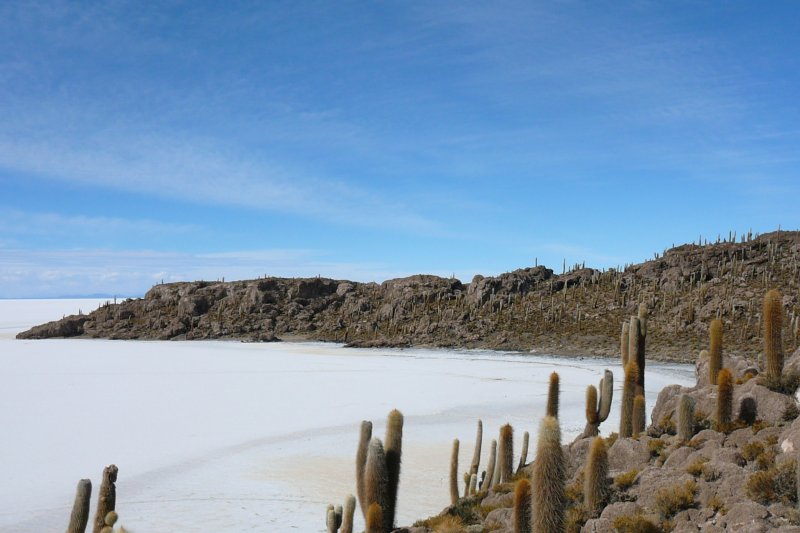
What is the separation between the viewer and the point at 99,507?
755cm

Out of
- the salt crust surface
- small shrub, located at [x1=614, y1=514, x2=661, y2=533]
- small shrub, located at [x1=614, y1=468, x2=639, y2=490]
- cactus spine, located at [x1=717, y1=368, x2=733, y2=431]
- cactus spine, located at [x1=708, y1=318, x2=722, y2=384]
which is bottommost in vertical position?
the salt crust surface

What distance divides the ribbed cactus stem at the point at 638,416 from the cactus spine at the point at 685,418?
4.57ft

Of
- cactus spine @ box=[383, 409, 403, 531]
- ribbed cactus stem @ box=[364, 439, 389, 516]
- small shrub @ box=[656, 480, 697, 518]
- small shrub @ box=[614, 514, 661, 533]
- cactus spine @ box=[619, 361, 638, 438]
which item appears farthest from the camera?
cactus spine @ box=[619, 361, 638, 438]

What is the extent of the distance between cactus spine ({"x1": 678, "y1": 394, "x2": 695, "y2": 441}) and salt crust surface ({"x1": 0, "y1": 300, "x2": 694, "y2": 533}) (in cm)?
424

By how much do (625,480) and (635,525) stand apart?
4.34 ft

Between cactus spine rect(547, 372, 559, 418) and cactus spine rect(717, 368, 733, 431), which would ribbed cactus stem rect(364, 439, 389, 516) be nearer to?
cactus spine rect(547, 372, 559, 418)

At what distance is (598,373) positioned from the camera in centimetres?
3120

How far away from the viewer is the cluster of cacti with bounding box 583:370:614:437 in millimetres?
10602

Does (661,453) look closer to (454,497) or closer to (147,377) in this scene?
(454,497)

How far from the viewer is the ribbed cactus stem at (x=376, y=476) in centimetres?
805

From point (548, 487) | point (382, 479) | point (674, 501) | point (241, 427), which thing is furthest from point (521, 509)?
point (241, 427)

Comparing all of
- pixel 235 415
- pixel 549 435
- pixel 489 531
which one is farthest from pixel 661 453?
pixel 235 415

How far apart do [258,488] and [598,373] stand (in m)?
22.5

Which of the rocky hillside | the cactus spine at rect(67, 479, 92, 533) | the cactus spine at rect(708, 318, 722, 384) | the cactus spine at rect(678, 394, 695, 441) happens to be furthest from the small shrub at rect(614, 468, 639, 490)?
the rocky hillside
